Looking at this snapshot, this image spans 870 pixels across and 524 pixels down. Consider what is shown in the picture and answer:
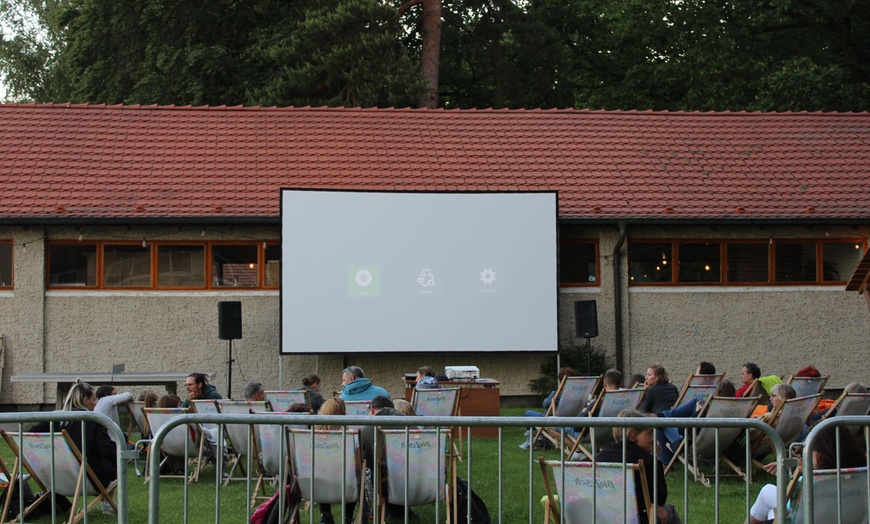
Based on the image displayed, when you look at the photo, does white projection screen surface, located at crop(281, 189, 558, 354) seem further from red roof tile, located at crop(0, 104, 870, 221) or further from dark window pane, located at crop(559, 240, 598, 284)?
dark window pane, located at crop(559, 240, 598, 284)

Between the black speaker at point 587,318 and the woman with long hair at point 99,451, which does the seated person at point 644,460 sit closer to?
the woman with long hair at point 99,451

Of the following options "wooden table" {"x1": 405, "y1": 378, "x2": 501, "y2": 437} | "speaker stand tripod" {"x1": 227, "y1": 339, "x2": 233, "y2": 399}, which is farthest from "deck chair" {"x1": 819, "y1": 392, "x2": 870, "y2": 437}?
"speaker stand tripod" {"x1": 227, "y1": 339, "x2": 233, "y2": 399}

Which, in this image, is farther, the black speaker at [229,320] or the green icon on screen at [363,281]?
the green icon on screen at [363,281]

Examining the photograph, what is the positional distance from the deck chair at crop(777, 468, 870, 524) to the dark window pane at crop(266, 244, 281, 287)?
1158cm

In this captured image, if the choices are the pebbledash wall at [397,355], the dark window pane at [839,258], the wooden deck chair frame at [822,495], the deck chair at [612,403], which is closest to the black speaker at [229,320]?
the pebbledash wall at [397,355]

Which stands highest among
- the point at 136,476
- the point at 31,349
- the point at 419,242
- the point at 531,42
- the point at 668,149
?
the point at 531,42

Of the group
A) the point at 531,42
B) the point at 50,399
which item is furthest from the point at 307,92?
the point at 50,399

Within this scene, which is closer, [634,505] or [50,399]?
[634,505]

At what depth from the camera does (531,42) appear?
27484 millimetres

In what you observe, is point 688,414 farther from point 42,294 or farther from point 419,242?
point 42,294

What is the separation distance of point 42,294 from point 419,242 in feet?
17.5

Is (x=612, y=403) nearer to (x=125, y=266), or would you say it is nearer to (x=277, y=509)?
(x=277, y=509)

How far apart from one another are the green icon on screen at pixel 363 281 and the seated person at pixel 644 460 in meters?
9.31

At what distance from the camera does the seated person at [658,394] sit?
1123 cm
